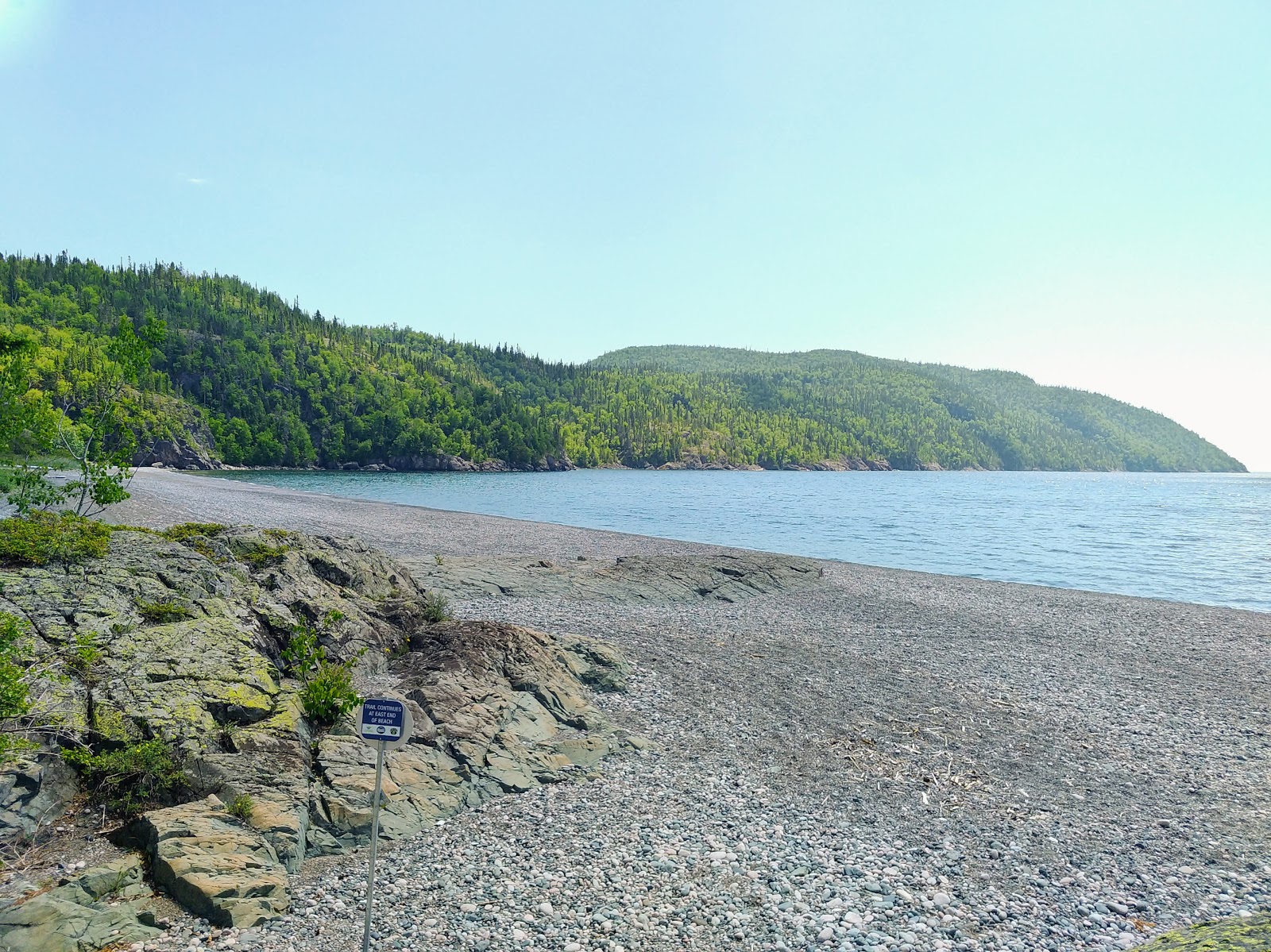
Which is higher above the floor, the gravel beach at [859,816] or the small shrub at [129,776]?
the small shrub at [129,776]

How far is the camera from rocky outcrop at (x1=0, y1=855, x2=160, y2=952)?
5090 mm

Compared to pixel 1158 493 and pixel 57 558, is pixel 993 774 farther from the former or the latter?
pixel 1158 493

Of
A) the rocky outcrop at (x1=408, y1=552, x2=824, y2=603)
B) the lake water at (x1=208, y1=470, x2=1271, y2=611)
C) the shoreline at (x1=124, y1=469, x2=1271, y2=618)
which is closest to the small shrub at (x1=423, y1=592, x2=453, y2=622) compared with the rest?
the rocky outcrop at (x1=408, y1=552, x2=824, y2=603)

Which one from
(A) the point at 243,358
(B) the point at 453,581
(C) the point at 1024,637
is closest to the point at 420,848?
(B) the point at 453,581

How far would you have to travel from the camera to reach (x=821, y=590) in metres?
24.9

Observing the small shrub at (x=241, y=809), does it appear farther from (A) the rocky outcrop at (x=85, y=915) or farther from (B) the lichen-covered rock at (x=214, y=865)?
(A) the rocky outcrop at (x=85, y=915)

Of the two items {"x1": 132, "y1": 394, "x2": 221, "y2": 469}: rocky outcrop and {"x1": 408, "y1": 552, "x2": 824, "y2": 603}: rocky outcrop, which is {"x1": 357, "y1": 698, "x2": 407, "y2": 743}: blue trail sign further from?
{"x1": 132, "y1": 394, "x2": 221, "y2": 469}: rocky outcrop

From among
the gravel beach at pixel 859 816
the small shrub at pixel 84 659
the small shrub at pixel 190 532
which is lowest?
the gravel beach at pixel 859 816

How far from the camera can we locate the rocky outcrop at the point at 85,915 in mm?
5090

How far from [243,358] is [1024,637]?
597 ft

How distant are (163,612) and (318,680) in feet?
7.56

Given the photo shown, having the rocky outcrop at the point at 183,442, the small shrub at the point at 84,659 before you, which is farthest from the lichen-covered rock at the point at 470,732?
the rocky outcrop at the point at 183,442

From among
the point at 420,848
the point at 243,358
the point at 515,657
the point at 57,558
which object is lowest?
the point at 420,848

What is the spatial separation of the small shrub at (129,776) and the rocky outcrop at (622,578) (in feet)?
41.3
